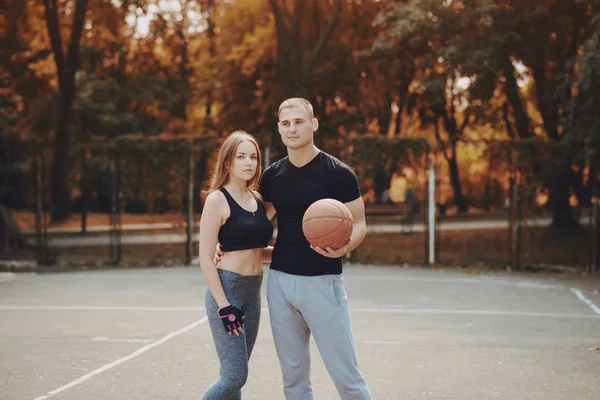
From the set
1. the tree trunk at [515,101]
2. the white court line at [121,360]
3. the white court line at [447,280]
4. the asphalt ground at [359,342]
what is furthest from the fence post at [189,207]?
the tree trunk at [515,101]

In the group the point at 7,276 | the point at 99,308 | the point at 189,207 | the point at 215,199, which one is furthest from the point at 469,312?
the point at 7,276

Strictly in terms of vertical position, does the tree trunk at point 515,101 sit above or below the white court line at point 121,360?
above

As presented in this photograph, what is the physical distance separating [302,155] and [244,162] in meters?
0.37

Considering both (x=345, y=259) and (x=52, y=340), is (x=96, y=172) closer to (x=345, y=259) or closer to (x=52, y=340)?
(x=345, y=259)

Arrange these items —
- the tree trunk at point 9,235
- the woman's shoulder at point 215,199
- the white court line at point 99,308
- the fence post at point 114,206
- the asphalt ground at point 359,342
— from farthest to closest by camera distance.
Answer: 1. the tree trunk at point 9,235
2. the fence post at point 114,206
3. the white court line at point 99,308
4. the asphalt ground at point 359,342
5. the woman's shoulder at point 215,199

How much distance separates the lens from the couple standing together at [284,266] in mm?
5727

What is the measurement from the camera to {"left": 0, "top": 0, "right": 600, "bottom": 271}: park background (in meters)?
21.8

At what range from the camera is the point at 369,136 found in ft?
71.8

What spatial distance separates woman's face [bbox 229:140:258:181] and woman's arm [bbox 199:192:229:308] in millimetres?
196

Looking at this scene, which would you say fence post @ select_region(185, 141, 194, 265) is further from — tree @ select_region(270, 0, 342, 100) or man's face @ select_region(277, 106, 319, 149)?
man's face @ select_region(277, 106, 319, 149)

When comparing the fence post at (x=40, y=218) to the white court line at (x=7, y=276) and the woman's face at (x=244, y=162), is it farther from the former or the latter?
the woman's face at (x=244, y=162)

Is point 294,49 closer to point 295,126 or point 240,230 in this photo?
point 295,126

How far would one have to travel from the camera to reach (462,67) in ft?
85.0

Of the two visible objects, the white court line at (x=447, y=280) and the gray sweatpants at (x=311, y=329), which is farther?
the white court line at (x=447, y=280)
